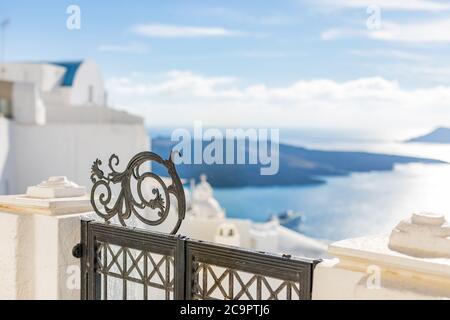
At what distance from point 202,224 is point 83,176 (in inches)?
148

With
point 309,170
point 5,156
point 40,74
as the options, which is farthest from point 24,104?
point 309,170

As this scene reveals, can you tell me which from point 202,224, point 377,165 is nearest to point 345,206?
point 377,165

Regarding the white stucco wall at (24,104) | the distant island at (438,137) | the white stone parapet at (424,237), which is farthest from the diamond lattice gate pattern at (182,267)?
the white stucco wall at (24,104)

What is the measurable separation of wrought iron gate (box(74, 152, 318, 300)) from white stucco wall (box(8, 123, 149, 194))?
1268 cm

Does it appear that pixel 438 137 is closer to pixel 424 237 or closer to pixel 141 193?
pixel 424 237

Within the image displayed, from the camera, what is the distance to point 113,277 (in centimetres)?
322

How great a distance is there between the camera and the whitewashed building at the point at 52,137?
1502cm

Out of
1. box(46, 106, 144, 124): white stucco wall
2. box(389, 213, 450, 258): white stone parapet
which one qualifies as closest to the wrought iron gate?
box(389, 213, 450, 258): white stone parapet

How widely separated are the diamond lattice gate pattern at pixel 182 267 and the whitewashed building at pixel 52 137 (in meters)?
11.9

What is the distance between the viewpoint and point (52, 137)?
15359 mm

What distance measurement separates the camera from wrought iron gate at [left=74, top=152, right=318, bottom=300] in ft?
7.83

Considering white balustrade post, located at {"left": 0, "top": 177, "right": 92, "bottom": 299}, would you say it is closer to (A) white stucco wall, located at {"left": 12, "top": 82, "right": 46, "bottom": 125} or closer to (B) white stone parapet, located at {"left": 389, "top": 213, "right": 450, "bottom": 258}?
(B) white stone parapet, located at {"left": 389, "top": 213, "right": 450, "bottom": 258}

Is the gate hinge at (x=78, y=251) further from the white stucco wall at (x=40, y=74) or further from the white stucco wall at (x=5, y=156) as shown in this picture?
the white stucco wall at (x=40, y=74)

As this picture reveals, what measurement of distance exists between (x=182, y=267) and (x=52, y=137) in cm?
1357
